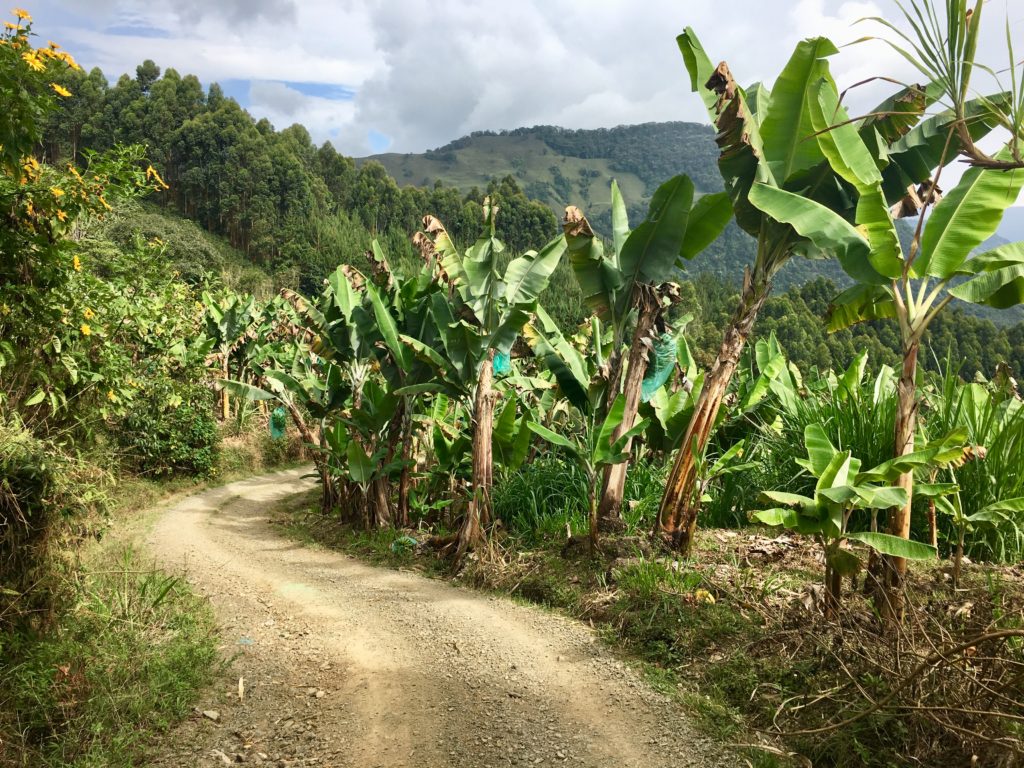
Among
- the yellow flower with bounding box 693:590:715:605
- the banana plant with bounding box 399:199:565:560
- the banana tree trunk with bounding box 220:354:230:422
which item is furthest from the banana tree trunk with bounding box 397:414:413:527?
the banana tree trunk with bounding box 220:354:230:422

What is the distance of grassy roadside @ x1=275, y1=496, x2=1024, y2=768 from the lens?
3.02m

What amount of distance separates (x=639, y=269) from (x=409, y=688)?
13.7ft

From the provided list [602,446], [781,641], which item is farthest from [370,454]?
[781,641]

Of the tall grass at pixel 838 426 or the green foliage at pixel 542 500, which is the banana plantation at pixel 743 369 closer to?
the tall grass at pixel 838 426

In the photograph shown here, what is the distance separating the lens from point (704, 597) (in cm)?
502

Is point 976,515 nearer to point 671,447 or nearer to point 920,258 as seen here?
point 920,258

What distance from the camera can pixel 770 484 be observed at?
6984mm

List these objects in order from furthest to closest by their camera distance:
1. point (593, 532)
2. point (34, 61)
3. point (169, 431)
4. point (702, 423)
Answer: point (169, 431), point (593, 532), point (702, 423), point (34, 61)

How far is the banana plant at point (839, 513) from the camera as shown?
12.0ft

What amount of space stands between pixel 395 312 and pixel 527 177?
599 feet

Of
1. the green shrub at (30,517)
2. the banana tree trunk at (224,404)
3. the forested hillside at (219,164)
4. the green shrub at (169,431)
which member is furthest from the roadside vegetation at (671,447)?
the forested hillside at (219,164)

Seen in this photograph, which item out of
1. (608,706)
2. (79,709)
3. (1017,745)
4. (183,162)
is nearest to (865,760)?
(1017,745)

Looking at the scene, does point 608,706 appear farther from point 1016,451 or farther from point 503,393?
point 503,393

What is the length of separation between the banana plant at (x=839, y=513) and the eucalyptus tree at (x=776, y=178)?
148 centimetres
